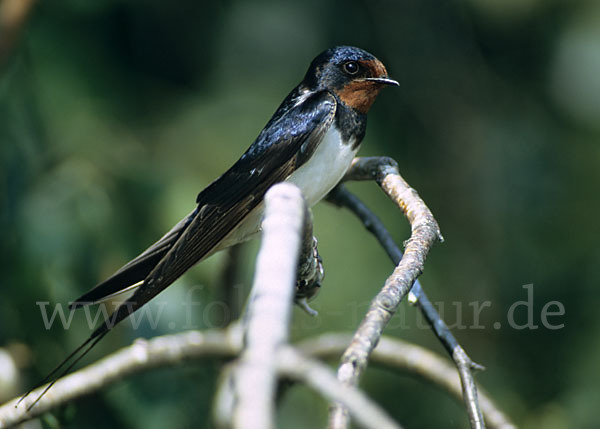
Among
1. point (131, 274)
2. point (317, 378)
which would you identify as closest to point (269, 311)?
point (317, 378)

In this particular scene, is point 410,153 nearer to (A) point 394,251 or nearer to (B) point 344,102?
(B) point 344,102

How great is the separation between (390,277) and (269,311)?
45 centimetres

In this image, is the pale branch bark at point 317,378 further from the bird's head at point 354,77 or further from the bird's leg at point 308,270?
the bird's head at point 354,77

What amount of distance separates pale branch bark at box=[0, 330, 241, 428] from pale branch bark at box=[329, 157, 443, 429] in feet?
2.43

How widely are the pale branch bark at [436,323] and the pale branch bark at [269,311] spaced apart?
51 cm

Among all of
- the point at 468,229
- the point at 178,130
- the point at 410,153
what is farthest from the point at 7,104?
the point at 468,229

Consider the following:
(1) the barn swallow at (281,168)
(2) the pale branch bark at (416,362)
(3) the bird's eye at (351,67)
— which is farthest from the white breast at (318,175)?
(2) the pale branch bark at (416,362)

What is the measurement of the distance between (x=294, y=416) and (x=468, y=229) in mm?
1245

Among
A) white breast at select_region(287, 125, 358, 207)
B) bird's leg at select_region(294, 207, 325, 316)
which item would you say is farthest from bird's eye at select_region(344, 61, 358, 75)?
bird's leg at select_region(294, 207, 325, 316)

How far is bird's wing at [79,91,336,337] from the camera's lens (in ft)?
Answer: 6.32

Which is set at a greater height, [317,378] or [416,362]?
[416,362]

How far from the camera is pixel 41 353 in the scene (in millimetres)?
2287

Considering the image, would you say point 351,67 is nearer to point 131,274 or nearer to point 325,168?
point 325,168

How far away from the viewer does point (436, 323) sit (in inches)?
63.9
